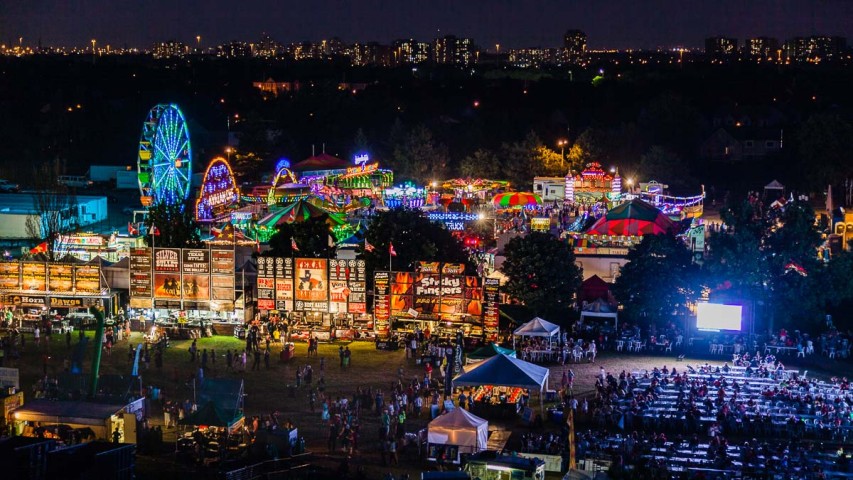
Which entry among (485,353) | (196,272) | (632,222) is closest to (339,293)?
(196,272)

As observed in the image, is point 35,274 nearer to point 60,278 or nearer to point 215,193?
point 60,278

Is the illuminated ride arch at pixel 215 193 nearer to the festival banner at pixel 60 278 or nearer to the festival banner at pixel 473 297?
the festival banner at pixel 60 278

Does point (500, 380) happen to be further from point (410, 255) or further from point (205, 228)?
point (205, 228)

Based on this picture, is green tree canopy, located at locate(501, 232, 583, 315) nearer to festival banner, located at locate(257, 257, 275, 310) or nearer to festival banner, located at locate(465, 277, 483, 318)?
festival banner, located at locate(465, 277, 483, 318)

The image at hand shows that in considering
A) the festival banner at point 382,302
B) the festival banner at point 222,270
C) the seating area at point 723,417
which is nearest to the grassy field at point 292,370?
the festival banner at point 382,302

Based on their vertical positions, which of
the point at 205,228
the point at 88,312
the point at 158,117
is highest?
the point at 158,117

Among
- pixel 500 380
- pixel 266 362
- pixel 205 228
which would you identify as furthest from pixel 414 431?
pixel 205 228

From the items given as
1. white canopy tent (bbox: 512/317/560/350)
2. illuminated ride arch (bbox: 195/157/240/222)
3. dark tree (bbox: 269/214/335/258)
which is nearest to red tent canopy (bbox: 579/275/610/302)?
white canopy tent (bbox: 512/317/560/350)
